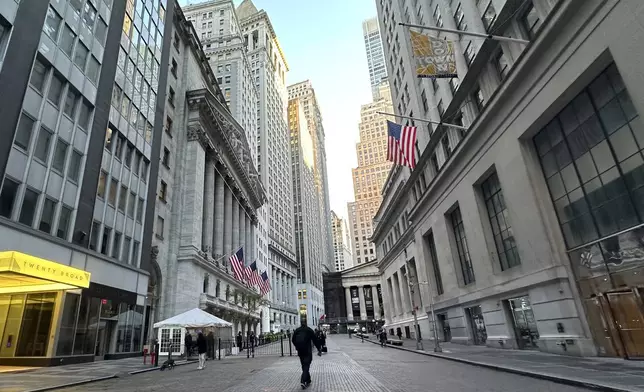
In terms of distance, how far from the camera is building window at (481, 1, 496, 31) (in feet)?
71.3

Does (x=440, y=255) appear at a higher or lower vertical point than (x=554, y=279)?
higher

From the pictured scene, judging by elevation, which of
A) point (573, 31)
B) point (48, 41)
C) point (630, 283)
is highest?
point (48, 41)

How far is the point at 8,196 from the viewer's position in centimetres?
1777

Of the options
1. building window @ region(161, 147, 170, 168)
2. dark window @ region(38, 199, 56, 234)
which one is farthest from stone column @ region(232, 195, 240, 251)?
dark window @ region(38, 199, 56, 234)

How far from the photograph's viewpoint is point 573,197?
54.4ft

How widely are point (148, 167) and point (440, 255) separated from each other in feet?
90.0

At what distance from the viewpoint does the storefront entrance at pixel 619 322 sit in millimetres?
12961

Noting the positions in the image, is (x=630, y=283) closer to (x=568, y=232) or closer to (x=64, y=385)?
(x=568, y=232)

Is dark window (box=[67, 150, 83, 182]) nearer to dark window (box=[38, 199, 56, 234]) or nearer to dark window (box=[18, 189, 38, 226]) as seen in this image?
dark window (box=[38, 199, 56, 234])

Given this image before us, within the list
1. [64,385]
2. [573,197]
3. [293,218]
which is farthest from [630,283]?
[293,218]

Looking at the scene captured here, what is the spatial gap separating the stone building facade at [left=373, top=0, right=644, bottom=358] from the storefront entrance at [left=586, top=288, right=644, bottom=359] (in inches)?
1.9

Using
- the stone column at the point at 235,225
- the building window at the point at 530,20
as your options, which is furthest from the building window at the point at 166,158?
the building window at the point at 530,20

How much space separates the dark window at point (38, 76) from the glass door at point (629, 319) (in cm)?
2896

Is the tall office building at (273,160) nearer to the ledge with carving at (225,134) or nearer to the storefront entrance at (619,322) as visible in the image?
the ledge with carving at (225,134)
